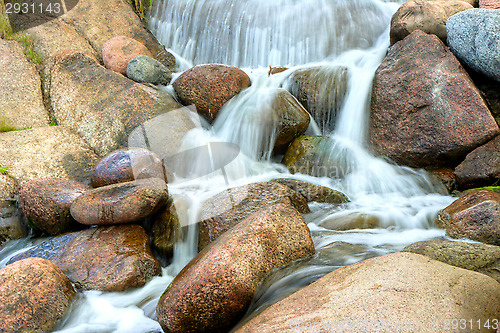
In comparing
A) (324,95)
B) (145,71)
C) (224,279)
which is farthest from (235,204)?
(145,71)

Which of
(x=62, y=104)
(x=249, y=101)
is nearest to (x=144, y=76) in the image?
(x=62, y=104)

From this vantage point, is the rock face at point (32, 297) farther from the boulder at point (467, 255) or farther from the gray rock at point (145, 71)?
the gray rock at point (145, 71)

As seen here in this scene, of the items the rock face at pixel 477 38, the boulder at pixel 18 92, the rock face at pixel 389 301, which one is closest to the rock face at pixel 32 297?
the rock face at pixel 389 301

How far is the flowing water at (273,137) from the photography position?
3.29 m

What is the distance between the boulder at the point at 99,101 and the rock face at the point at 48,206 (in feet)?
4.97

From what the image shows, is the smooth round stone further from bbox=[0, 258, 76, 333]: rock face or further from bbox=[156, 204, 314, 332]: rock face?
bbox=[156, 204, 314, 332]: rock face

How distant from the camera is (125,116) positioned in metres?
6.08

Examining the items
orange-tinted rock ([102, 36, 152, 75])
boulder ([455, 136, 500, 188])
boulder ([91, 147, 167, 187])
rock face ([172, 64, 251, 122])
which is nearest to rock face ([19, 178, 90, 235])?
boulder ([91, 147, 167, 187])

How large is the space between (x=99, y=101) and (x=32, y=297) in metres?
4.09

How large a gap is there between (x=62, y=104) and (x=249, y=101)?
338 cm

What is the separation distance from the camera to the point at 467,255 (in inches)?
107

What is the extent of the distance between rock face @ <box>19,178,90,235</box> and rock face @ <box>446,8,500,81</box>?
223 inches

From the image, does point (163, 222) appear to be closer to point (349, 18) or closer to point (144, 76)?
point (144, 76)

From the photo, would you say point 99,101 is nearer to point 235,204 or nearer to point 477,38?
point 235,204
